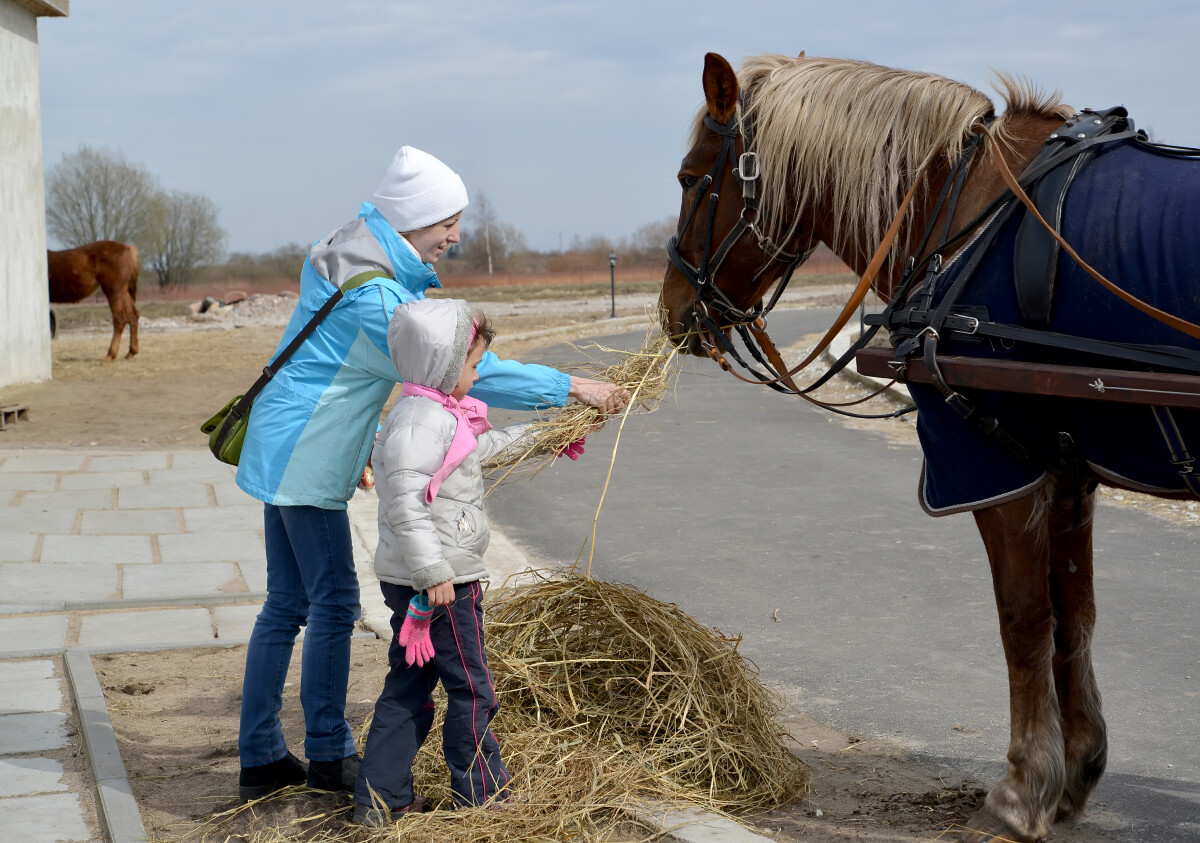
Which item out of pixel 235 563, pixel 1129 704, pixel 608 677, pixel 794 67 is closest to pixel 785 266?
pixel 794 67

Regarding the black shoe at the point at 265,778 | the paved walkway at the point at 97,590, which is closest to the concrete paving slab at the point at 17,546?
the paved walkway at the point at 97,590

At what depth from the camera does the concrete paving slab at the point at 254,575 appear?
5.51m

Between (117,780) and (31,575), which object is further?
(31,575)

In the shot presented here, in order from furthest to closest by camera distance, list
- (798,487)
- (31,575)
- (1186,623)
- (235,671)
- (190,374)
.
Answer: (190,374) → (798,487) → (31,575) → (1186,623) → (235,671)

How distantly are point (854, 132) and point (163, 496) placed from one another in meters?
6.06

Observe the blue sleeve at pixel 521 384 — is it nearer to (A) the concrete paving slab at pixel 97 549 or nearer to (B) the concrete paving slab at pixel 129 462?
(A) the concrete paving slab at pixel 97 549

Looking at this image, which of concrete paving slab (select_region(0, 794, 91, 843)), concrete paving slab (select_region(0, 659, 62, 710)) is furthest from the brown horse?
concrete paving slab (select_region(0, 794, 91, 843))

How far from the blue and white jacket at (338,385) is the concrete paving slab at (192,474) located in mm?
5354

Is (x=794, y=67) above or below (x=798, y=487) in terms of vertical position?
above

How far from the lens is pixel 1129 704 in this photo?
3.90 m

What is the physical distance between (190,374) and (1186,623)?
13.3 metres

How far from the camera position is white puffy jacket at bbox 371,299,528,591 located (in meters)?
2.79

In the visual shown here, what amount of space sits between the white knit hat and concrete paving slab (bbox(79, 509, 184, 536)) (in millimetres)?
4295

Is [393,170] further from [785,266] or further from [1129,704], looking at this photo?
[1129,704]
